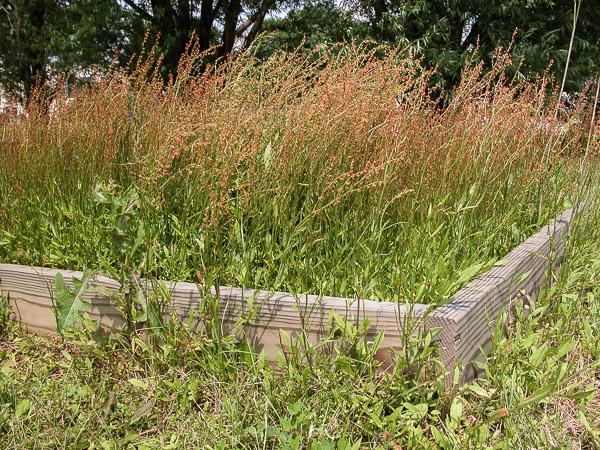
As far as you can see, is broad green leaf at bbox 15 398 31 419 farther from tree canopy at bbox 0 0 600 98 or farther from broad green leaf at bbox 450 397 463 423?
tree canopy at bbox 0 0 600 98

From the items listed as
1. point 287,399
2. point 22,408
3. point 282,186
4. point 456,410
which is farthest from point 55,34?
point 456,410

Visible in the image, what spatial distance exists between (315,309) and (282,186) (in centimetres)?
60

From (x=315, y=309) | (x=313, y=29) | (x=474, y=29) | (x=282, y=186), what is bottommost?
(x=315, y=309)

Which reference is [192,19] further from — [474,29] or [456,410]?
[456,410]

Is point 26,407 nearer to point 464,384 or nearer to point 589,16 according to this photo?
point 464,384

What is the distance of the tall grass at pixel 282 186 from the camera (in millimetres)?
2031

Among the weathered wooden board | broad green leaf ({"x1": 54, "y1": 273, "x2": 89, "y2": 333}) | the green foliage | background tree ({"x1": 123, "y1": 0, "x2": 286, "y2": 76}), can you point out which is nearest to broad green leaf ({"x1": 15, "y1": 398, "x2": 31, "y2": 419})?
the green foliage

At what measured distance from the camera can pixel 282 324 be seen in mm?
1814

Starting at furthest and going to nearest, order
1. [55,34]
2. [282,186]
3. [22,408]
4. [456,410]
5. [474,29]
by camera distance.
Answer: [55,34], [474,29], [282,186], [22,408], [456,410]

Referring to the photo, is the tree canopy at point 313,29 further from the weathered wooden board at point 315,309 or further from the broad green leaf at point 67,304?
the broad green leaf at point 67,304

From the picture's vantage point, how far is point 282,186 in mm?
2152

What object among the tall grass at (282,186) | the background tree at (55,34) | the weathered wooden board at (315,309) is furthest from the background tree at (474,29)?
the weathered wooden board at (315,309)

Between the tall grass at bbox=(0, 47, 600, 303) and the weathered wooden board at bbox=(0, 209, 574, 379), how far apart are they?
9 cm

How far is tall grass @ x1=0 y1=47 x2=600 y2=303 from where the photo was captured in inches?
80.0
